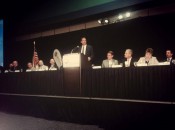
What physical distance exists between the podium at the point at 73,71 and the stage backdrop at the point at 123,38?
3.28 meters

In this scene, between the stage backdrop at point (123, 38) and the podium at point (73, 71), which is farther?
the stage backdrop at point (123, 38)

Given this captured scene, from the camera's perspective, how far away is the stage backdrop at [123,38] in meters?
6.86

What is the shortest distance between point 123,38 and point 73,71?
12.3 feet

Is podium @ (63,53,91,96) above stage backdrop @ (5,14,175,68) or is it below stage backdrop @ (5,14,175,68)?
below

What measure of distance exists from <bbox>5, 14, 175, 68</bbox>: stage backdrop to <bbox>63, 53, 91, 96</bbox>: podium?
3.28 metres

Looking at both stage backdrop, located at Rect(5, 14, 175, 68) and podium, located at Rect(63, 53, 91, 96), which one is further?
stage backdrop, located at Rect(5, 14, 175, 68)

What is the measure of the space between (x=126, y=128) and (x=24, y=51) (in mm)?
8422

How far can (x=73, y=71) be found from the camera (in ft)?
14.8

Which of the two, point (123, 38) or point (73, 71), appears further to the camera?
point (123, 38)

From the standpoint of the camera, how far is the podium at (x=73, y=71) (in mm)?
4387

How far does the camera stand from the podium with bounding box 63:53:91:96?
173 inches

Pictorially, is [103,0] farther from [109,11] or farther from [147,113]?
[147,113]

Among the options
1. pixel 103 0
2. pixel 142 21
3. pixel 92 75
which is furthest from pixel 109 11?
pixel 92 75

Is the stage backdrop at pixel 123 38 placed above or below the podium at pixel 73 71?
above
